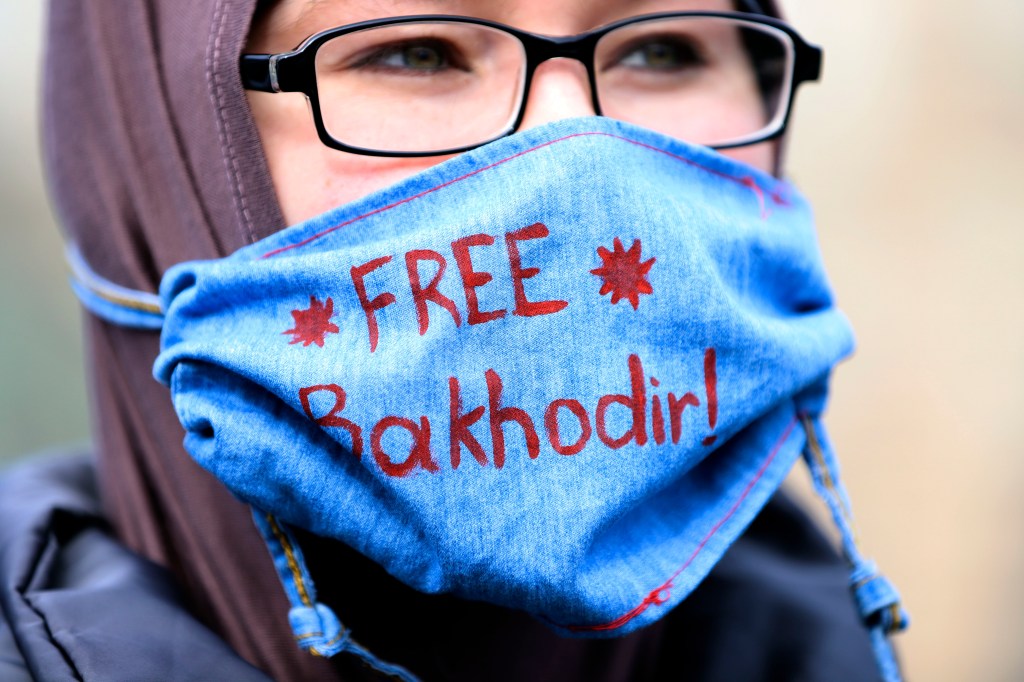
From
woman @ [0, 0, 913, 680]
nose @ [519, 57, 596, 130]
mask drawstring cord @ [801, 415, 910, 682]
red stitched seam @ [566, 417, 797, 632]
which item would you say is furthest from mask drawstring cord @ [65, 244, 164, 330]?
mask drawstring cord @ [801, 415, 910, 682]

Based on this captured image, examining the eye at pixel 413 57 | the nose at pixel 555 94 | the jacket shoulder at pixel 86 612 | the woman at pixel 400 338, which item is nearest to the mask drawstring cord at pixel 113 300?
the woman at pixel 400 338

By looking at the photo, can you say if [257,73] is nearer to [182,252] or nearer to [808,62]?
[182,252]

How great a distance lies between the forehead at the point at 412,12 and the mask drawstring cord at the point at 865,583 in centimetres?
56

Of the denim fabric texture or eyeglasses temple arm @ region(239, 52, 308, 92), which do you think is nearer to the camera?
the denim fabric texture

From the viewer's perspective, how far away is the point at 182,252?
104 centimetres

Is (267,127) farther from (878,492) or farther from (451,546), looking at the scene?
(878,492)

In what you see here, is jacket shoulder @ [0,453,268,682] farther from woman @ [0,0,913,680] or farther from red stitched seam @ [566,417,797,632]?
red stitched seam @ [566,417,797,632]

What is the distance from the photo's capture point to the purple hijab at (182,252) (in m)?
0.98

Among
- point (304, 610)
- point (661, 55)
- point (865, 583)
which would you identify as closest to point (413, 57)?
point (661, 55)

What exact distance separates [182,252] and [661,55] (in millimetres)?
636

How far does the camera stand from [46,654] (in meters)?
0.85

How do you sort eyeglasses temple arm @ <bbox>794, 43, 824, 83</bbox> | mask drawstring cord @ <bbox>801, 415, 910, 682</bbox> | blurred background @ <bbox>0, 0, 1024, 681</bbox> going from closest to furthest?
mask drawstring cord @ <bbox>801, 415, 910, 682</bbox> → eyeglasses temple arm @ <bbox>794, 43, 824, 83</bbox> → blurred background @ <bbox>0, 0, 1024, 681</bbox>

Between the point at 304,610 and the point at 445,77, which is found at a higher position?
the point at 445,77

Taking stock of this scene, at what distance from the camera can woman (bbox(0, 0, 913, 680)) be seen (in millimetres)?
843
